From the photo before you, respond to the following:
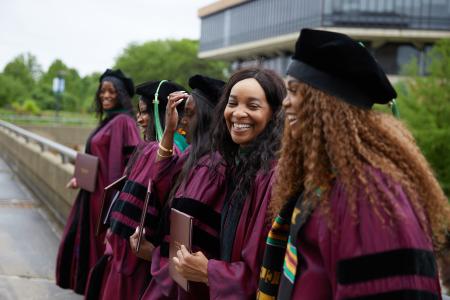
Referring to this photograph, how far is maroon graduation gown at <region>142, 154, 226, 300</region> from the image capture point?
317 centimetres

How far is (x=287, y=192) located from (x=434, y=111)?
102 ft

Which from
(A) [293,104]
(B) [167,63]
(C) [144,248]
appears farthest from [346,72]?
(B) [167,63]

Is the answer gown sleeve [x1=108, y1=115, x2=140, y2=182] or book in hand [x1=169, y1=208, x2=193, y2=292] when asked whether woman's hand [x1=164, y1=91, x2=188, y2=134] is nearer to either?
book in hand [x1=169, y1=208, x2=193, y2=292]

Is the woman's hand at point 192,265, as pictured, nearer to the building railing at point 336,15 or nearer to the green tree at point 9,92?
the building railing at point 336,15

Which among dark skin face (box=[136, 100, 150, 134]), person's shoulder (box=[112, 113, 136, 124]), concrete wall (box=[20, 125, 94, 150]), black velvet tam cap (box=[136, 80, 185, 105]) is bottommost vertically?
concrete wall (box=[20, 125, 94, 150])

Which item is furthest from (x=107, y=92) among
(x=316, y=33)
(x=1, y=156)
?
(x=1, y=156)

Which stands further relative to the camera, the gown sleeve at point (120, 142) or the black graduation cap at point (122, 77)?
the black graduation cap at point (122, 77)

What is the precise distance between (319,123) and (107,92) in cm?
411

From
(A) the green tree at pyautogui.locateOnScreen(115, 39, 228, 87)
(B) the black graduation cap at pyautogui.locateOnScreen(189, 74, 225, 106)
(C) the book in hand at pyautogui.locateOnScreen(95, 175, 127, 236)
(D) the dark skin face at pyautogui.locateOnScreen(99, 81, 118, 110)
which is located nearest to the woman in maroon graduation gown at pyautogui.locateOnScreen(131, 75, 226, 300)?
(B) the black graduation cap at pyautogui.locateOnScreen(189, 74, 225, 106)

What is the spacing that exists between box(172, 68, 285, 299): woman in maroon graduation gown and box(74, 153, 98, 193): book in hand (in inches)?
106

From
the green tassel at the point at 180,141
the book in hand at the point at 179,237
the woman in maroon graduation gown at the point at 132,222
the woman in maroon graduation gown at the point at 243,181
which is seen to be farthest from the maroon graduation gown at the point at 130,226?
the woman in maroon graduation gown at the point at 243,181

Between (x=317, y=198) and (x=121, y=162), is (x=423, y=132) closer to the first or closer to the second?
(x=121, y=162)

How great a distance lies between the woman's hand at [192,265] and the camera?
2.93m

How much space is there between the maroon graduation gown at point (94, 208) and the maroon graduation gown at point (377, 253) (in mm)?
4080
